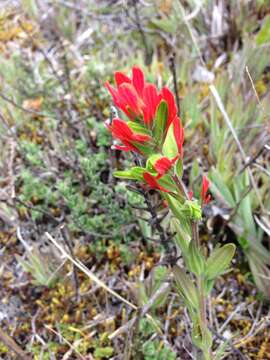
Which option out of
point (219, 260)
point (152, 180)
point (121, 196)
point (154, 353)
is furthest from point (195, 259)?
point (121, 196)

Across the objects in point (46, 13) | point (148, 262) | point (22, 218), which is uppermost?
point (46, 13)

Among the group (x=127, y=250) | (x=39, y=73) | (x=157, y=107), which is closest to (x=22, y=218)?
(x=127, y=250)

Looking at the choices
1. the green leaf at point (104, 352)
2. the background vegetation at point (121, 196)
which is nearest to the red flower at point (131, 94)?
the background vegetation at point (121, 196)

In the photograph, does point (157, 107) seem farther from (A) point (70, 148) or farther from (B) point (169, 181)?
(A) point (70, 148)

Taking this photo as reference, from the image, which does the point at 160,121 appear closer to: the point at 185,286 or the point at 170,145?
the point at 170,145

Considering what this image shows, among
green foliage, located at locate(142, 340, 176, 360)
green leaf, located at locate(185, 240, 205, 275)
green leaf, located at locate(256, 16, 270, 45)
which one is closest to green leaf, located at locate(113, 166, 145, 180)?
green leaf, located at locate(185, 240, 205, 275)

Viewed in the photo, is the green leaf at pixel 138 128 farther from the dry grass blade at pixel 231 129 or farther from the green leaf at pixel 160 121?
the dry grass blade at pixel 231 129

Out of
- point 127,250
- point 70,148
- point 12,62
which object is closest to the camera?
point 127,250
